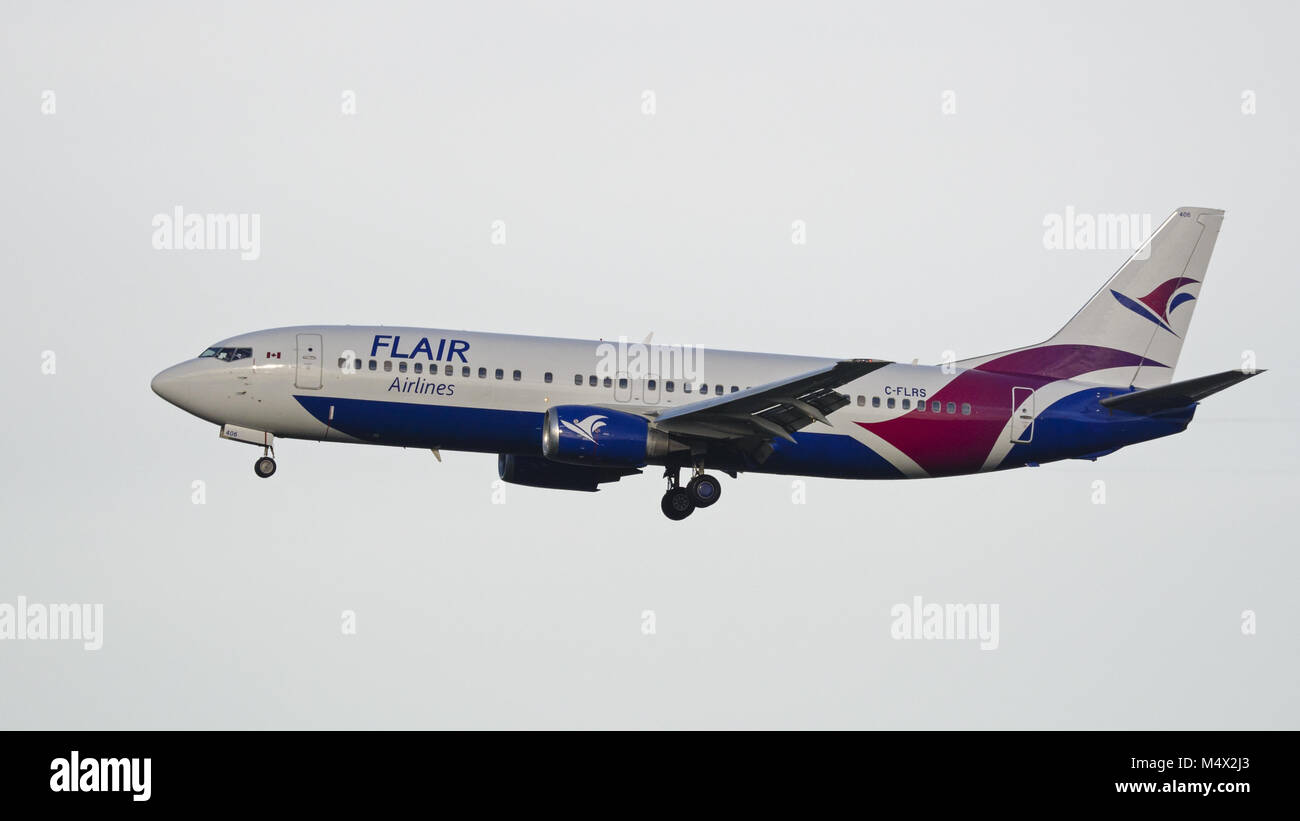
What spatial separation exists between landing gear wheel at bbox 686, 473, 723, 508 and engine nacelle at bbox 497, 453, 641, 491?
2704 millimetres

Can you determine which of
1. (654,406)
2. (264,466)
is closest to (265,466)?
(264,466)

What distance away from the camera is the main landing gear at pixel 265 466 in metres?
51.8

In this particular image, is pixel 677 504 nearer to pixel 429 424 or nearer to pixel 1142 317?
pixel 429 424

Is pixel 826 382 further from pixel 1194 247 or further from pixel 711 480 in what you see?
pixel 1194 247

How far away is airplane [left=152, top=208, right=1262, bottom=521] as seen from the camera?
50500 millimetres

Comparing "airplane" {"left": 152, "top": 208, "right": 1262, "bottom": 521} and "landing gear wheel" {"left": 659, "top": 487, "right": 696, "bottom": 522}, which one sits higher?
"airplane" {"left": 152, "top": 208, "right": 1262, "bottom": 521}

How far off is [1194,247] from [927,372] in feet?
36.0

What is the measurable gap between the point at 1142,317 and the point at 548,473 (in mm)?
20575

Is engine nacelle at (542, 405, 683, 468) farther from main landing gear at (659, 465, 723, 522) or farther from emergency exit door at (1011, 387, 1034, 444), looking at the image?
emergency exit door at (1011, 387, 1034, 444)

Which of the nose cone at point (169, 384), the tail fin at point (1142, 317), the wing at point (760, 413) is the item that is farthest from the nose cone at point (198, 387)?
the tail fin at point (1142, 317)

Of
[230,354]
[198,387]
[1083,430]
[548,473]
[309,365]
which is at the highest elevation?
[230,354]

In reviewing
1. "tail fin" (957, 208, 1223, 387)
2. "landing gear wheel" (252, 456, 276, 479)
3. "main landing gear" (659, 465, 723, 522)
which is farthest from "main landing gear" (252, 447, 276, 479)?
"tail fin" (957, 208, 1223, 387)

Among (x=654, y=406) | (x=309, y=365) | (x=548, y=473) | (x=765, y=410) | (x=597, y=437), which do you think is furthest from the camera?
(x=548, y=473)

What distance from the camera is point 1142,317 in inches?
2269
